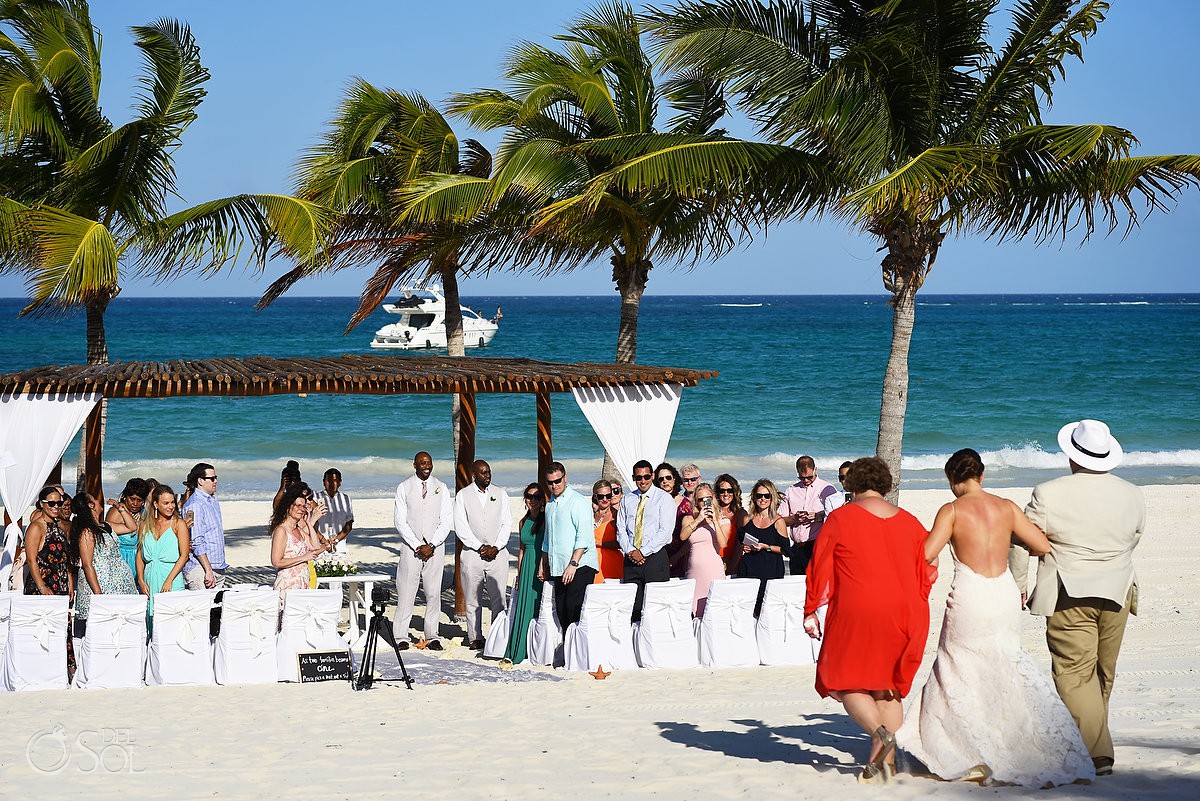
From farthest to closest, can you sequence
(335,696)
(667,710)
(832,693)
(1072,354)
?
(1072,354) < (335,696) < (667,710) < (832,693)

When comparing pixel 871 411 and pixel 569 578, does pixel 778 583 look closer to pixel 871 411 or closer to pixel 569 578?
pixel 569 578

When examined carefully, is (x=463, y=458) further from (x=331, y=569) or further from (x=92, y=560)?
Answer: (x=92, y=560)

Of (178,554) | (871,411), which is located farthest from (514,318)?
(178,554)

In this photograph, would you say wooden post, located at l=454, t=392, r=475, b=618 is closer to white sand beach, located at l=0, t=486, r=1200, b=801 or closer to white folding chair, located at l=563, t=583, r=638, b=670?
white folding chair, located at l=563, t=583, r=638, b=670

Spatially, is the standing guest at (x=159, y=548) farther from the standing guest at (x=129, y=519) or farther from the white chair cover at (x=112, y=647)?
the white chair cover at (x=112, y=647)

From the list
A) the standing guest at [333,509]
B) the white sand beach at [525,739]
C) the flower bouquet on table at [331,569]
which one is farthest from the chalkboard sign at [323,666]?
the standing guest at [333,509]

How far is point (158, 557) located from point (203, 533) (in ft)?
2.48

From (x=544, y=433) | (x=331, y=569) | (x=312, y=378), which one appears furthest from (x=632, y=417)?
(x=331, y=569)

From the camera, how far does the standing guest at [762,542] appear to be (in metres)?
9.61

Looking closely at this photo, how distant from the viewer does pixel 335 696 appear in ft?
27.0

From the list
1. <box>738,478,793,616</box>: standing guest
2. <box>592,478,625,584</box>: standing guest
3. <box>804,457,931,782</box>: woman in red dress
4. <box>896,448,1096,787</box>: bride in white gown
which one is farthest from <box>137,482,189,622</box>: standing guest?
<box>896,448,1096,787</box>: bride in white gown

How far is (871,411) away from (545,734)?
3304 cm

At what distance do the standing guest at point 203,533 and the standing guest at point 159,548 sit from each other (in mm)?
354

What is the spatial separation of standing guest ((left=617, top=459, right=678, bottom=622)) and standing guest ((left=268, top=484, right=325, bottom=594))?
2.42 metres
